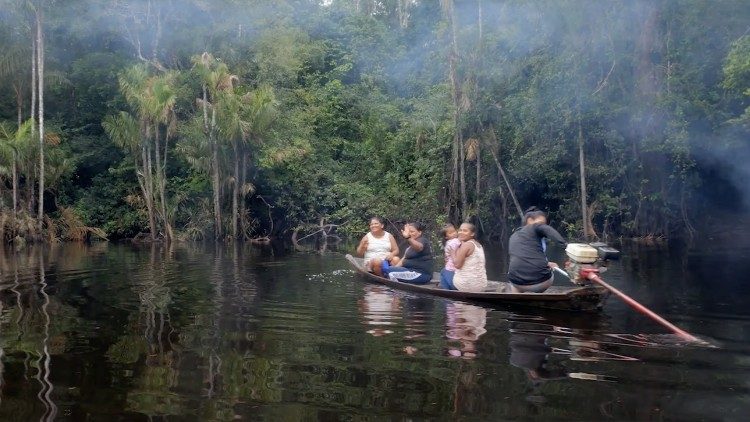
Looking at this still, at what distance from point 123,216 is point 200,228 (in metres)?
3.27

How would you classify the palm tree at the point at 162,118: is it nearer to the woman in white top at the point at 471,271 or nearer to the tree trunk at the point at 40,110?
the tree trunk at the point at 40,110

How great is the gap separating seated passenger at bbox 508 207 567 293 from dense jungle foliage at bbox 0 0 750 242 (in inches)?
397

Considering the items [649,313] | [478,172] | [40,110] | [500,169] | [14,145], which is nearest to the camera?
[649,313]

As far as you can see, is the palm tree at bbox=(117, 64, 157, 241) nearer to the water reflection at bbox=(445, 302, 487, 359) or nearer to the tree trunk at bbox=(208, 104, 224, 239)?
the tree trunk at bbox=(208, 104, 224, 239)

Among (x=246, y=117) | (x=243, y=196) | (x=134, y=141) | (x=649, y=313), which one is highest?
(x=246, y=117)

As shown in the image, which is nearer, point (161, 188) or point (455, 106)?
point (455, 106)

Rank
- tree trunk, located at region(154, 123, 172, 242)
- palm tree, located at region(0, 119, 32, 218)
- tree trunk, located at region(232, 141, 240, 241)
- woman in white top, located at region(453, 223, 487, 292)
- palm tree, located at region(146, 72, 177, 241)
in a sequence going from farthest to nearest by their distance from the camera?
tree trunk, located at region(232, 141, 240, 241)
tree trunk, located at region(154, 123, 172, 242)
palm tree, located at region(146, 72, 177, 241)
palm tree, located at region(0, 119, 32, 218)
woman in white top, located at region(453, 223, 487, 292)

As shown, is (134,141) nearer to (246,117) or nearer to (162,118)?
(162,118)

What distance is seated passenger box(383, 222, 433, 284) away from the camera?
10578 mm

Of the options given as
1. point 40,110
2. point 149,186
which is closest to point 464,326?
point 149,186

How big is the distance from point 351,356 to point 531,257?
3688 millimetres

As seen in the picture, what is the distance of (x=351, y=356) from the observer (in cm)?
586

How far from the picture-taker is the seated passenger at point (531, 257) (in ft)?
28.7

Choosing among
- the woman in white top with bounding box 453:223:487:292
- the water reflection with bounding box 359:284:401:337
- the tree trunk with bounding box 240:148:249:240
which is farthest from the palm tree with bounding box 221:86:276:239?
the woman in white top with bounding box 453:223:487:292
